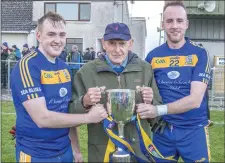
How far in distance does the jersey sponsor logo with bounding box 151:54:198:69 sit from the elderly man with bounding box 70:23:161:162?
41 cm

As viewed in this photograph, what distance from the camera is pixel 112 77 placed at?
11.6 feet

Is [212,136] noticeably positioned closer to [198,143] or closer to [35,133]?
[198,143]

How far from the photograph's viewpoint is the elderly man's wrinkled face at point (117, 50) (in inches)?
136

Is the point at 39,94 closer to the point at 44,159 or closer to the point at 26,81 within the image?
the point at 26,81

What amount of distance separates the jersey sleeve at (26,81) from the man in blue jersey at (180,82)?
4.29 ft

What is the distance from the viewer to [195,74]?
3.89m

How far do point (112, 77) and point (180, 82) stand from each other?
80 cm

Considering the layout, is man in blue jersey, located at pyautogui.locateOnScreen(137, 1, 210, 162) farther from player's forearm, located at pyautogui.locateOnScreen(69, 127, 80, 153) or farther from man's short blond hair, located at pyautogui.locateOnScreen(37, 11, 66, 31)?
man's short blond hair, located at pyautogui.locateOnScreen(37, 11, 66, 31)

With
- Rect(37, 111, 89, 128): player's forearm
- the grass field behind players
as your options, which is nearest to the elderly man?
Answer: Rect(37, 111, 89, 128): player's forearm

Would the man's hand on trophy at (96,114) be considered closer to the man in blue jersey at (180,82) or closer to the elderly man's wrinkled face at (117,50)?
the elderly man's wrinkled face at (117,50)

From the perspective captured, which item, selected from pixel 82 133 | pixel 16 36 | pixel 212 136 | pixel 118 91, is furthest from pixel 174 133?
pixel 16 36

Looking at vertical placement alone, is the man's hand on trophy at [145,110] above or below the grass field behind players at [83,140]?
above

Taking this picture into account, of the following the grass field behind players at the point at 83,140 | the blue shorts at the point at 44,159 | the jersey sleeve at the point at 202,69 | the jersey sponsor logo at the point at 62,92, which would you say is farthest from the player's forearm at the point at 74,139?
the grass field behind players at the point at 83,140

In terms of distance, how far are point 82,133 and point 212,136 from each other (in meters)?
2.94
